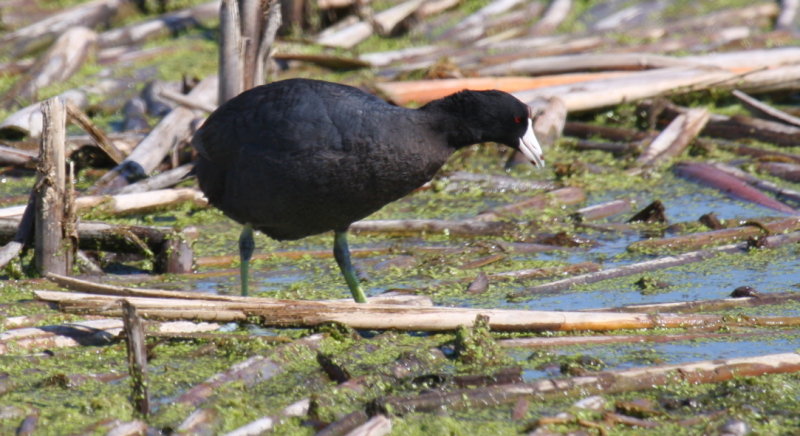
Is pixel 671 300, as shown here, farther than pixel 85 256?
No

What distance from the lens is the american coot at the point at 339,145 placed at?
4262 millimetres

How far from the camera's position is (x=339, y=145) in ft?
14.0

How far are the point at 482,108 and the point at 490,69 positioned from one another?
406 cm

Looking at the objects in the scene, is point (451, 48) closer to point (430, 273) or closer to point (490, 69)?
point (490, 69)

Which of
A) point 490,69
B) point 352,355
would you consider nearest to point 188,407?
point 352,355

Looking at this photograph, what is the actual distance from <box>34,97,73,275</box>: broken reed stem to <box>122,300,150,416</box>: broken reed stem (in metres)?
1.61

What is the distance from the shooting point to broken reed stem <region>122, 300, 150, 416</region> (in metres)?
3.20

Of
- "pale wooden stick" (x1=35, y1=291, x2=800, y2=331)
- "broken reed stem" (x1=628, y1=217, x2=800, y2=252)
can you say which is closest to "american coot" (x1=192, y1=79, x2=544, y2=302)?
"pale wooden stick" (x1=35, y1=291, x2=800, y2=331)

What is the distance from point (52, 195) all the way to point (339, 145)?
4.25ft

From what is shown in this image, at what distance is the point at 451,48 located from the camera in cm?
934

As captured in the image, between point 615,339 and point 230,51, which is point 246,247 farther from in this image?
point 615,339

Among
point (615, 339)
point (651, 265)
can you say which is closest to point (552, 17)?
point (651, 265)

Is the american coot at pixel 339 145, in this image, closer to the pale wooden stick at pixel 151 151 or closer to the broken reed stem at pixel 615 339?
the broken reed stem at pixel 615 339

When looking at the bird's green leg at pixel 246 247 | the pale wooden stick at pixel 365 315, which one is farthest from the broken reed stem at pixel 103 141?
the pale wooden stick at pixel 365 315
